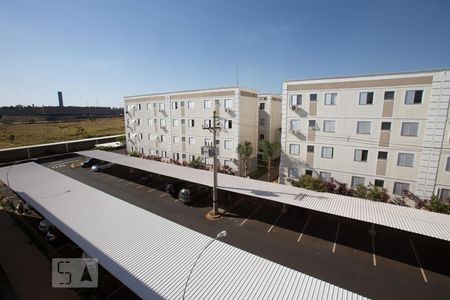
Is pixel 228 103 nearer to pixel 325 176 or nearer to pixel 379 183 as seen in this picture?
pixel 325 176

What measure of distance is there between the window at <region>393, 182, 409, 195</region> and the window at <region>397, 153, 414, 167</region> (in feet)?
6.74

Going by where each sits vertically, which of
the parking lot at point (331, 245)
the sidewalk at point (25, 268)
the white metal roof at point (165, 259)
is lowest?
the sidewalk at point (25, 268)

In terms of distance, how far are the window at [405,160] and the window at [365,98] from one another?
6.49m

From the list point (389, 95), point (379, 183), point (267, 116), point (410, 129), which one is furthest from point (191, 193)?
point (410, 129)

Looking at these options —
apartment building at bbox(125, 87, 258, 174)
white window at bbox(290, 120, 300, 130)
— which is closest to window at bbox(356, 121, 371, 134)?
white window at bbox(290, 120, 300, 130)

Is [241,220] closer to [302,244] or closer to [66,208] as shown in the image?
[302,244]

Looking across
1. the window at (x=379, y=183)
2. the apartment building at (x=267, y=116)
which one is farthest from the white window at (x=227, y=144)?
the window at (x=379, y=183)

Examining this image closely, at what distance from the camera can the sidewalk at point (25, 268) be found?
12781mm

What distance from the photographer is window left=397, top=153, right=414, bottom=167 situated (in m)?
22.4

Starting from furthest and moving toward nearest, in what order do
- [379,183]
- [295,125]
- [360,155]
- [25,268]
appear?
[295,125], [360,155], [379,183], [25,268]

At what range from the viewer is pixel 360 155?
82.2ft

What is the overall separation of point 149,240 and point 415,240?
20885 mm

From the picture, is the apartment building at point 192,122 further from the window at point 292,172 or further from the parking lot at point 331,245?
the parking lot at point 331,245

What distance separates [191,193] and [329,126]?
1867 centimetres
